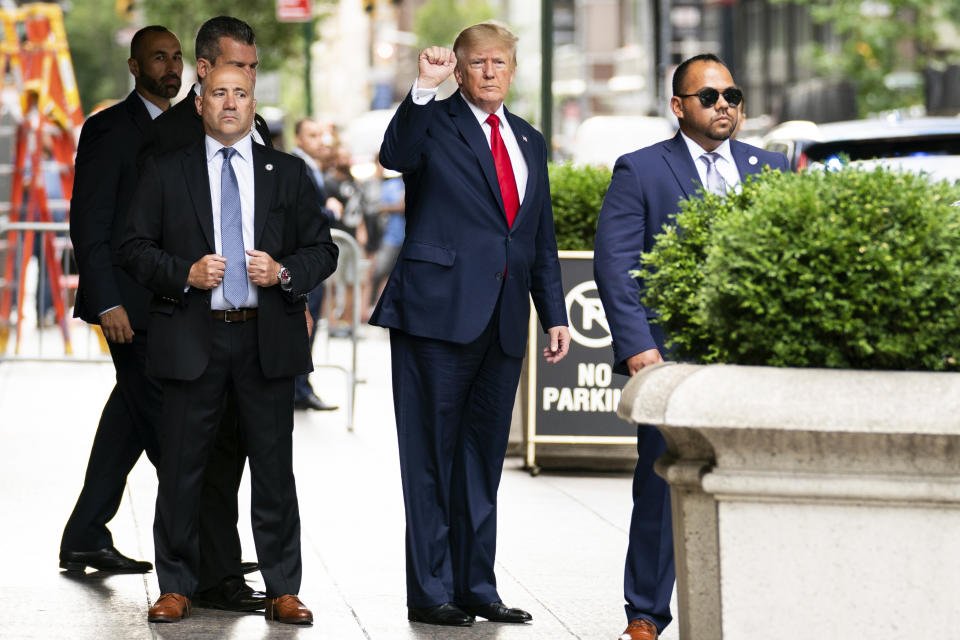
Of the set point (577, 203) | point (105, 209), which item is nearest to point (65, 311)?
point (577, 203)

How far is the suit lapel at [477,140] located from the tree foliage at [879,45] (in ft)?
97.7

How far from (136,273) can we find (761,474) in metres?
2.64

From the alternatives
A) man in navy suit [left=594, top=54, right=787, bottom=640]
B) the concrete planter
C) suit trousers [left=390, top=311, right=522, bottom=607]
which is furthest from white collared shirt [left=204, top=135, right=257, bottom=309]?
the concrete planter

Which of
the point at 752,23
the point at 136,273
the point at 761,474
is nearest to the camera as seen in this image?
the point at 761,474

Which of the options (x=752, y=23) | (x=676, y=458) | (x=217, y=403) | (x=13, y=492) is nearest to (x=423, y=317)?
(x=217, y=403)

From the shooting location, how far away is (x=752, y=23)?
6272cm

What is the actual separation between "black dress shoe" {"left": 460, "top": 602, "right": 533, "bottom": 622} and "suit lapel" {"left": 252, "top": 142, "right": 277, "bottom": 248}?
1.53m

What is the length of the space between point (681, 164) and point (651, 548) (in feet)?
4.22

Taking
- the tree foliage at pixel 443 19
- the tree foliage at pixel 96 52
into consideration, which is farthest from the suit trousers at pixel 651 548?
the tree foliage at pixel 443 19

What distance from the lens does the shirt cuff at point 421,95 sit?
18.6 feet

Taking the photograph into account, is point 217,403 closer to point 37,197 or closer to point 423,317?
point 423,317

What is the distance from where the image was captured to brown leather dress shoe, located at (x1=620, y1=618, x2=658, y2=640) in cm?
551

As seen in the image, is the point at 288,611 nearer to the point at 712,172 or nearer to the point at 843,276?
the point at 712,172

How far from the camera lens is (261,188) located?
5859 millimetres
